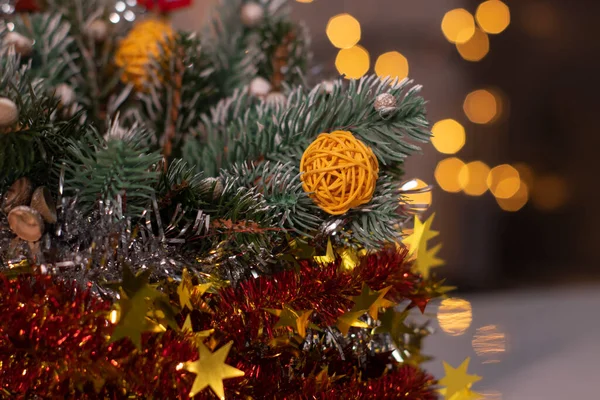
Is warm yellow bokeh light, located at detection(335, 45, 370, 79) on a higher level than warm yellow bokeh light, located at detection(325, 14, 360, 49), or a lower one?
lower

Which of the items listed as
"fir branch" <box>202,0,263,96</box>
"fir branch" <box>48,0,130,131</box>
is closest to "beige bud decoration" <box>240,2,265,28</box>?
"fir branch" <box>202,0,263,96</box>

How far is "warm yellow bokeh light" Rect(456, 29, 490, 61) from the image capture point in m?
1.13

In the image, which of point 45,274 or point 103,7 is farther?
point 103,7

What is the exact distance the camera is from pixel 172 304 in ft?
1.01

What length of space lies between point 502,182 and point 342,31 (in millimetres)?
433

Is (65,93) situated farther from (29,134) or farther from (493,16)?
(493,16)

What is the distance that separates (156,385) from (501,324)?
0.73 meters

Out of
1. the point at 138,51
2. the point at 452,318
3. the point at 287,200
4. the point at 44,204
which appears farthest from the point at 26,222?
the point at 452,318

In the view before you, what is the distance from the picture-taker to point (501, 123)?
3.78ft

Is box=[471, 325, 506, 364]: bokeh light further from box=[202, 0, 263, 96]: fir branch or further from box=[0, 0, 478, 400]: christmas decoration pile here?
box=[202, 0, 263, 96]: fir branch

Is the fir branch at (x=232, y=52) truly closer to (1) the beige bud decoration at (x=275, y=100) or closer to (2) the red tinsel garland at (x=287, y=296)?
(1) the beige bud decoration at (x=275, y=100)

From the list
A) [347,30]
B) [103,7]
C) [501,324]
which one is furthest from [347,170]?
[347,30]

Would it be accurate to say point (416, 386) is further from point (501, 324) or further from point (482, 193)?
point (482, 193)

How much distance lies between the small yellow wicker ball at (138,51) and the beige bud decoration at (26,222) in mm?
216
